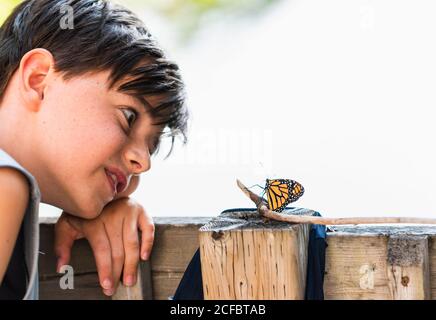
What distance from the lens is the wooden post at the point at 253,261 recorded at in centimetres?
154

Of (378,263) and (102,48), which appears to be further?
(102,48)

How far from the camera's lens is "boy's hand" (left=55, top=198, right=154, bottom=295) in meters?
1.87

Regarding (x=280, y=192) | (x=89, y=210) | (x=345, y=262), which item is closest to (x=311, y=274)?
(x=345, y=262)

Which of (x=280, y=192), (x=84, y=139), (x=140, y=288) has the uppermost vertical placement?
(x=84, y=139)

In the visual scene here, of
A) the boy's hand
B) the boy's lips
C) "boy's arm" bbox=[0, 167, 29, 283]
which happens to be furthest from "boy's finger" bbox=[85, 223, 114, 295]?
"boy's arm" bbox=[0, 167, 29, 283]

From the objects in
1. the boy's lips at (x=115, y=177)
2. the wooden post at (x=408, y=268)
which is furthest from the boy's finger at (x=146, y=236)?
A: the wooden post at (x=408, y=268)

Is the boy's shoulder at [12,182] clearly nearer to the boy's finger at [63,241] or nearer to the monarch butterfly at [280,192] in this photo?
the boy's finger at [63,241]

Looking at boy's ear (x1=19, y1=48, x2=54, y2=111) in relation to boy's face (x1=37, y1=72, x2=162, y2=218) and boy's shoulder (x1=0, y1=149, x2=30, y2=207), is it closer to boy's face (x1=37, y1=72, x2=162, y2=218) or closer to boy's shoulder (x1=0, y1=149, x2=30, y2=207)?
boy's face (x1=37, y1=72, x2=162, y2=218)

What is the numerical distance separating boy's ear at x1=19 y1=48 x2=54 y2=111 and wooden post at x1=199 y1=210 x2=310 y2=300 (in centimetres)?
51

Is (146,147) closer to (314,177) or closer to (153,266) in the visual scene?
(153,266)

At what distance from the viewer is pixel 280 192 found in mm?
1726

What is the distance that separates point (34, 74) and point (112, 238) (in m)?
0.41

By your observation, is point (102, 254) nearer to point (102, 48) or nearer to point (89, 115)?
point (89, 115)

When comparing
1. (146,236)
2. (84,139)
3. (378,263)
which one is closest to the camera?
(378,263)
